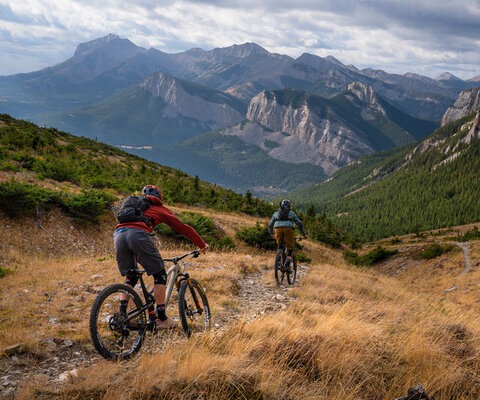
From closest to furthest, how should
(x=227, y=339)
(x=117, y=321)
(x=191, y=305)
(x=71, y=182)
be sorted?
(x=117, y=321) < (x=227, y=339) < (x=191, y=305) < (x=71, y=182)

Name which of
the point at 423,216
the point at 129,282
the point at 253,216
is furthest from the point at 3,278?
the point at 423,216

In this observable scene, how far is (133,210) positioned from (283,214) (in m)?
8.25

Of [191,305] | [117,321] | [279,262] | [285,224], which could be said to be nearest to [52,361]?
[117,321]

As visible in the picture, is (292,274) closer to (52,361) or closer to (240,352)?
(240,352)

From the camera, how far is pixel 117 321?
20.2 feet

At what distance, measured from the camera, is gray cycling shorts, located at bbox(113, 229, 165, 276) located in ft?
21.1

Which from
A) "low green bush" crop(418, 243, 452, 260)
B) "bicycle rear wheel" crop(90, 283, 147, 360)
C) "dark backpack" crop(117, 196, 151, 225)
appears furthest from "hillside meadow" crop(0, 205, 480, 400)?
"low green bush" crop(418, 243, 452, 260)

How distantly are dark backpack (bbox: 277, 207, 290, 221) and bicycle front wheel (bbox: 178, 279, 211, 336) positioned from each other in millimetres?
6461

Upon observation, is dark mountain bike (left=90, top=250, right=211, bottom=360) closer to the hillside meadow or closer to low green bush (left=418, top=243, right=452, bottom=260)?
the hillside meadow

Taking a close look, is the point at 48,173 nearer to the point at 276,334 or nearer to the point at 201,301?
the point at 201,301

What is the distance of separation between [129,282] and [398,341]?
197 inches

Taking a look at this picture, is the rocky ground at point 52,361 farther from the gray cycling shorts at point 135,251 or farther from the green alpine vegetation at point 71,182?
the green alpine vegetation at point 71,182

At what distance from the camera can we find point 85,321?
25.8 feet

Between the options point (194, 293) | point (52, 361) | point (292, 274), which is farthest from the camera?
point (292, 274)
